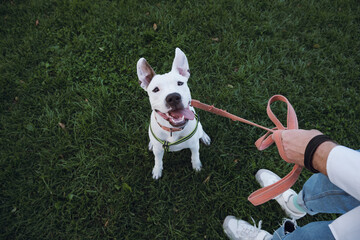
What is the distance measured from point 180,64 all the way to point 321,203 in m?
1.91

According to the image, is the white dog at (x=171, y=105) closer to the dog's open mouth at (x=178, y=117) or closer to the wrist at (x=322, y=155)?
the dog's open mouth at (x=178, y=117)

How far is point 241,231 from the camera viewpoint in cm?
275

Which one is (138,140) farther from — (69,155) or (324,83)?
(324,83)

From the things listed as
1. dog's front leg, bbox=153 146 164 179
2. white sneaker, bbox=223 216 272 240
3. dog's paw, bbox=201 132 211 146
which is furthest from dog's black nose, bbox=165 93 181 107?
white sneaker, bbox=223 216 272 240

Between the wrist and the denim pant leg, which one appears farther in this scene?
the denim pant leg

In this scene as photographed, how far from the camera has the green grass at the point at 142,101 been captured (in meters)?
3.04

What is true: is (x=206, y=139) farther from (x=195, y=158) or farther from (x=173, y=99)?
(x=173, y=99)

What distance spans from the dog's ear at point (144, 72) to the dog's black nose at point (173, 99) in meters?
0.49

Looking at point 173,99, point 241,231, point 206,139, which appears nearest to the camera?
point 173,99

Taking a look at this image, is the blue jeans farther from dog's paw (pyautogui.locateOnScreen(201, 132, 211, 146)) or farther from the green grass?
dog's paw (pyautogui.locateOnScreen(201, 132, 211, 146))

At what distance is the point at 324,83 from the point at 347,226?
3.38 metres

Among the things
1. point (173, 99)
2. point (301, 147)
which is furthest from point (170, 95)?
point (301, 147)

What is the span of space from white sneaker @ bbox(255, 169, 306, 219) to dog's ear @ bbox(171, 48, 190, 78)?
183cm

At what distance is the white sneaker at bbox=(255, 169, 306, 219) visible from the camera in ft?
9.01
